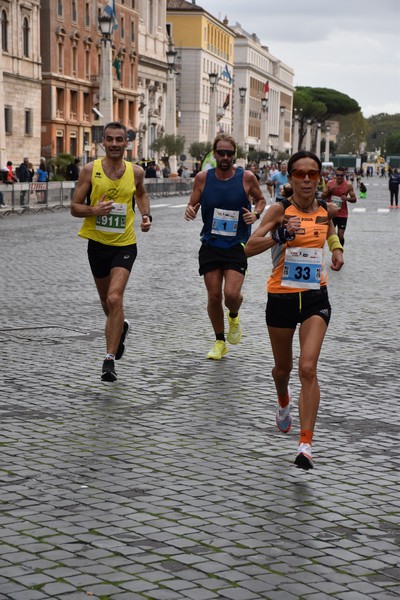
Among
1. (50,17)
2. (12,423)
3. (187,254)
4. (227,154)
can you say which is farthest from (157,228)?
(50,17)

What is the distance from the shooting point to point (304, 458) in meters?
6.08

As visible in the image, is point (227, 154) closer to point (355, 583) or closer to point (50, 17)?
point (355, 583)

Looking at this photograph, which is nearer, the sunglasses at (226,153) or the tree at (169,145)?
the sunglasses at (226,153)

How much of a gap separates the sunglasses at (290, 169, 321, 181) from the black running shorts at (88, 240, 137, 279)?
9.20 ft

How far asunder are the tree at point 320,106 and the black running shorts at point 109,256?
180 m

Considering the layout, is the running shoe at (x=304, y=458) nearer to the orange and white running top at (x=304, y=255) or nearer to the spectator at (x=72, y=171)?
the orange and white running top at (x=304, y=255)

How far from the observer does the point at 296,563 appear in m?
4.68

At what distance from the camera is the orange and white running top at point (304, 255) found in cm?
649

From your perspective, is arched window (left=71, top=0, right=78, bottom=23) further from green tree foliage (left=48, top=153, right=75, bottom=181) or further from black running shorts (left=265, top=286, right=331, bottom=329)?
black running shorts (left=265, top=286, right=331, bottom=329)


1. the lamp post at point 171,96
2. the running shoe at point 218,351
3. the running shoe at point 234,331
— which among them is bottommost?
the running shoe at point 218,351

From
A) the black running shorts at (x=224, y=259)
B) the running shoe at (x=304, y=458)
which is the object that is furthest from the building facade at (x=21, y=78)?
the running shoe at (x=304, y=458)

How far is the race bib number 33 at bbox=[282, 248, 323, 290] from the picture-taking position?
6488mm

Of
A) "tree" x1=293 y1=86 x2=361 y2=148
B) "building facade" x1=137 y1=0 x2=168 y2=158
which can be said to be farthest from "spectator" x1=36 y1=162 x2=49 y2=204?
"tree" x1=293 y1=86 x2=361 y2=148

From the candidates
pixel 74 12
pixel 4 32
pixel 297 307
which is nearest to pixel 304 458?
pixel 297 307
